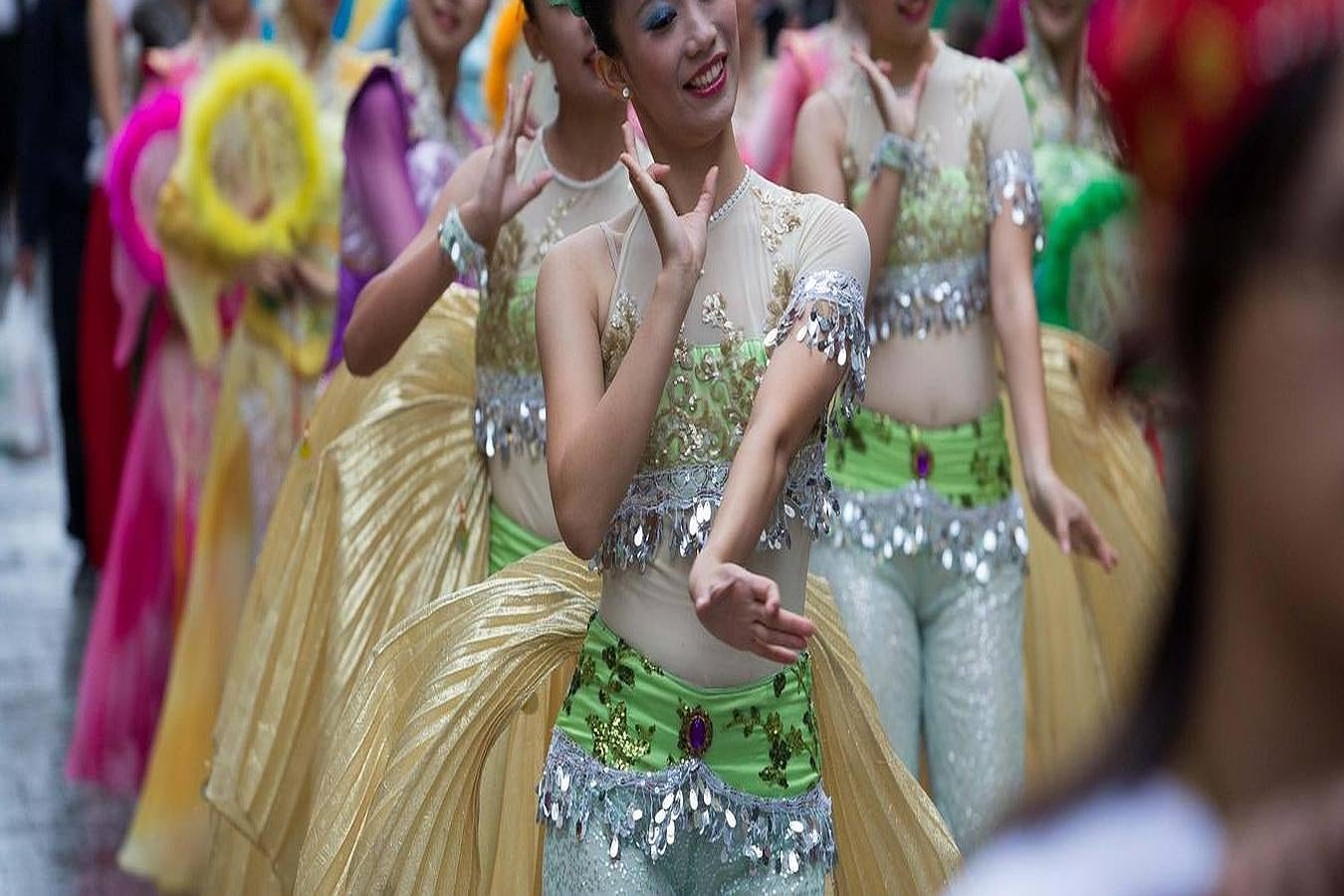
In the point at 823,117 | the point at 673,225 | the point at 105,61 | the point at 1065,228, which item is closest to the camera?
the point at 673,225

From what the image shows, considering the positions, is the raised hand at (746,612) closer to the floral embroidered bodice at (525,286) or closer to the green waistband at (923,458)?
the floral embroidered bodice at (525,286)

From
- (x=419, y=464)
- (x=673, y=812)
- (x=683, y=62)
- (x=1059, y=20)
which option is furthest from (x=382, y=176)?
(x=673, y=812)

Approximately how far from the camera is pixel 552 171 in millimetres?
3992

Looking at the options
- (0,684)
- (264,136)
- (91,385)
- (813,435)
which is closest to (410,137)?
(264,136)

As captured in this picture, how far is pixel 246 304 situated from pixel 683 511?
3.65 metres

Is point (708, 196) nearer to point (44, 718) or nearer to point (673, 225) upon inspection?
point (673, 225)

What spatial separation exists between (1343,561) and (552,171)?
2899mm

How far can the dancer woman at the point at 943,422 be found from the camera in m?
4.38

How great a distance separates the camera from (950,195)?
4484 millimetres

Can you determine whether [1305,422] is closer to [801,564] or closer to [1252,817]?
[1252,817]

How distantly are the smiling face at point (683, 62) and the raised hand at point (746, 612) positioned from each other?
67 centimetres

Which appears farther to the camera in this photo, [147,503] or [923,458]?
[147,503]

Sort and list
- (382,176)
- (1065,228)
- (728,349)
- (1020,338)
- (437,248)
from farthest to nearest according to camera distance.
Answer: (1065,228) → (382,176) → (1020,338) → (437,248) → (728,349)

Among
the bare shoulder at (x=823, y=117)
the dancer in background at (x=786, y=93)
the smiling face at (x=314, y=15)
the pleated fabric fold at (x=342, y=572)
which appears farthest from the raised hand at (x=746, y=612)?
the dancer in background at (x=786, y=93)
